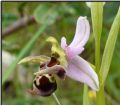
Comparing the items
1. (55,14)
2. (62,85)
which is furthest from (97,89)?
(62,85)

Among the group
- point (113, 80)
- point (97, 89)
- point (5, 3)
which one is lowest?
point (113, 80)

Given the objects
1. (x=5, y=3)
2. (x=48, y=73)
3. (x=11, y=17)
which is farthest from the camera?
(x=5, y=3)

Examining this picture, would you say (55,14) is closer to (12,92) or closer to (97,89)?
(12,92)

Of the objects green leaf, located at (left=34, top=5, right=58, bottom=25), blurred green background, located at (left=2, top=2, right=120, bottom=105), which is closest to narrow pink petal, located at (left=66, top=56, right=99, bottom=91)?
blurred green background, located at (left=2, top=2, right=120, bottom=105)

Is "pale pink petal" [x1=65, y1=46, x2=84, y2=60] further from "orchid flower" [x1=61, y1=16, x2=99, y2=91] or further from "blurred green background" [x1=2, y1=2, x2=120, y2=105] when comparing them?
"blurred green background" [x1=2, y1=2, x2=120, y2=105]

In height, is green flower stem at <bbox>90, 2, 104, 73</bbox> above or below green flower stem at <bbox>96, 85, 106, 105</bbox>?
above

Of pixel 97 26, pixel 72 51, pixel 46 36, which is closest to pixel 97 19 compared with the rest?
pixel 97 26
